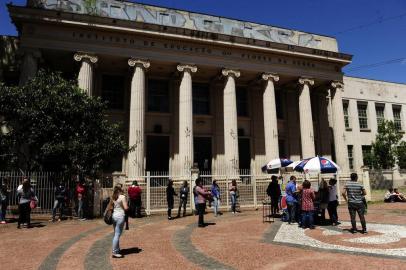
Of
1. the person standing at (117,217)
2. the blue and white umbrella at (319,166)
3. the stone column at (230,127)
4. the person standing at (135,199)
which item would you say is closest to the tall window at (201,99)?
the stone column at (230,127)

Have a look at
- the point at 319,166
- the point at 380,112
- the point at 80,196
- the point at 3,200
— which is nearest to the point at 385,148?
the point at 380,112

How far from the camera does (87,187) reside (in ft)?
47.9

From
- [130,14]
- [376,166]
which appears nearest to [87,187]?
[130,14]

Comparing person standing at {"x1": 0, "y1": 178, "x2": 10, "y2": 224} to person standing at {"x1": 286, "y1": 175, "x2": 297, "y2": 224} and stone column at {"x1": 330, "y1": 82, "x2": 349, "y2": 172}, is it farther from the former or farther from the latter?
stone column at {"x1": 330, "y1": 82, "x2": 349, "y2": 172}

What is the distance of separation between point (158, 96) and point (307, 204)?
16.0m

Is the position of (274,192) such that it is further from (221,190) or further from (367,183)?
(367,183)

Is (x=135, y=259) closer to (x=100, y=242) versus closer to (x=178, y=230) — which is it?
(x=100, y=242)

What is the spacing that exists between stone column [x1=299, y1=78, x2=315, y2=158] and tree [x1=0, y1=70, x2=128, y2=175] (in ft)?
44.9

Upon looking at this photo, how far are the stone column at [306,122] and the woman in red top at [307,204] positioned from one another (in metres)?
14.0

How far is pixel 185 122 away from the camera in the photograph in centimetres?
2119

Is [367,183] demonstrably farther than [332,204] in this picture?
Yes

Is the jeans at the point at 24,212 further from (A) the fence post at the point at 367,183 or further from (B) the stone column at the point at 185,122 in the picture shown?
(A) the fence post at the point at 367,183

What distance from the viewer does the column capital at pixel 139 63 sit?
20725 millimetres

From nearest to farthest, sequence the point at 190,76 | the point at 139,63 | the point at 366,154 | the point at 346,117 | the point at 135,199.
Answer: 1. the point at 135,199
2. the point at 139,63
3. the point at 190,76
4. the point at 366,154
5. the point at 346,117
